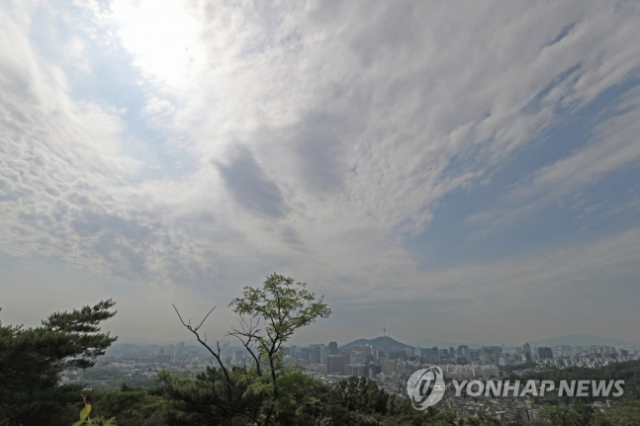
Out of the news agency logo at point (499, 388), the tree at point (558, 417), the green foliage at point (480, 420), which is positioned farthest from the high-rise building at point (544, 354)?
the green foliage at point (480, 420)

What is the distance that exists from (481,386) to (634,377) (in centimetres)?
773

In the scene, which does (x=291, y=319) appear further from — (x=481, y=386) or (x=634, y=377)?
(x=634, y=377)

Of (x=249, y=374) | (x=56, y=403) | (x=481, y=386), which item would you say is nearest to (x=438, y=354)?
(x=481, y=386)

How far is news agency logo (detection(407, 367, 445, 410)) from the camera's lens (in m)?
14.2

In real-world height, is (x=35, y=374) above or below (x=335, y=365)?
above

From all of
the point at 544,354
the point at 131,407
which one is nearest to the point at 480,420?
the point at 131,407

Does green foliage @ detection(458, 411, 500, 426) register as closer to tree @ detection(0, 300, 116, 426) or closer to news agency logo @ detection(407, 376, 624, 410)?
news agency logo @ detection(407, 376, 624, 410)

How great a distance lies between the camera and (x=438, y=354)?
4634cm

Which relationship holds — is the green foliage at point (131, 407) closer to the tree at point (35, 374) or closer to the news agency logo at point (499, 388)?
the tree at point (35, 374)

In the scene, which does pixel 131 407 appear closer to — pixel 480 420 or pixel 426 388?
pixel 426 388

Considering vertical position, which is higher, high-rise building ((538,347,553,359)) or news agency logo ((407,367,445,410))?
high-rise building ((538,347,553,359))

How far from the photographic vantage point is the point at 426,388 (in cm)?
1466

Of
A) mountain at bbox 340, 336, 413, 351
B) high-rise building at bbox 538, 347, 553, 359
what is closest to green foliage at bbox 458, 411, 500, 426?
high-rise building at bbox 538, 347, 553, 359

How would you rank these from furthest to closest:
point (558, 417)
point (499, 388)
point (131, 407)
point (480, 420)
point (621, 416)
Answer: point (131, 407) → point (499, 388) → point (558, 417) → point (480, 420) → point (621, 416)
